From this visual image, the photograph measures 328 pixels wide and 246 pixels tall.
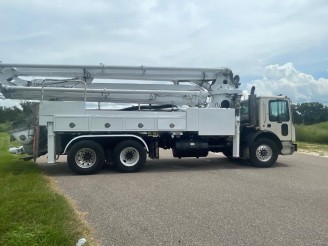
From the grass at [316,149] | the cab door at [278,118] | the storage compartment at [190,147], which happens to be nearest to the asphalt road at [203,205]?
the storage compartment at [190,147]

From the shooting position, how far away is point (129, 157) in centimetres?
1141

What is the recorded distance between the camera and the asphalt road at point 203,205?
520 centimetres

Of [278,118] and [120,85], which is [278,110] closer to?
[278,118]

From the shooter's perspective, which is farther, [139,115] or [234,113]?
[234,113]

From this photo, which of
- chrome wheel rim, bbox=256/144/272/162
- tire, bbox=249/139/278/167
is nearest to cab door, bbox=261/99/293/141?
tire, bbox=249/139/278/167

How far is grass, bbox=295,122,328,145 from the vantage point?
91.3 feet

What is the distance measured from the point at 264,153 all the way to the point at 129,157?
471 cm

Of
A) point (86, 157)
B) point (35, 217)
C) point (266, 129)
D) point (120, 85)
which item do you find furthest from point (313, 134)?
point (35, 217)

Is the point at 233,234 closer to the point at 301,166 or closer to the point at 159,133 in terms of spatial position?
the point at 159,133

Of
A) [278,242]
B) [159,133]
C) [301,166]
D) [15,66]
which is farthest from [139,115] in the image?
[278,242]

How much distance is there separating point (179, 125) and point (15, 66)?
214 inches

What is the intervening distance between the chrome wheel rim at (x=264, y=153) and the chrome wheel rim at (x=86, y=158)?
18.1 ft

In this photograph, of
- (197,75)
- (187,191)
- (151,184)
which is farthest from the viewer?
(197,75)

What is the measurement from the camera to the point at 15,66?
38.1ft
